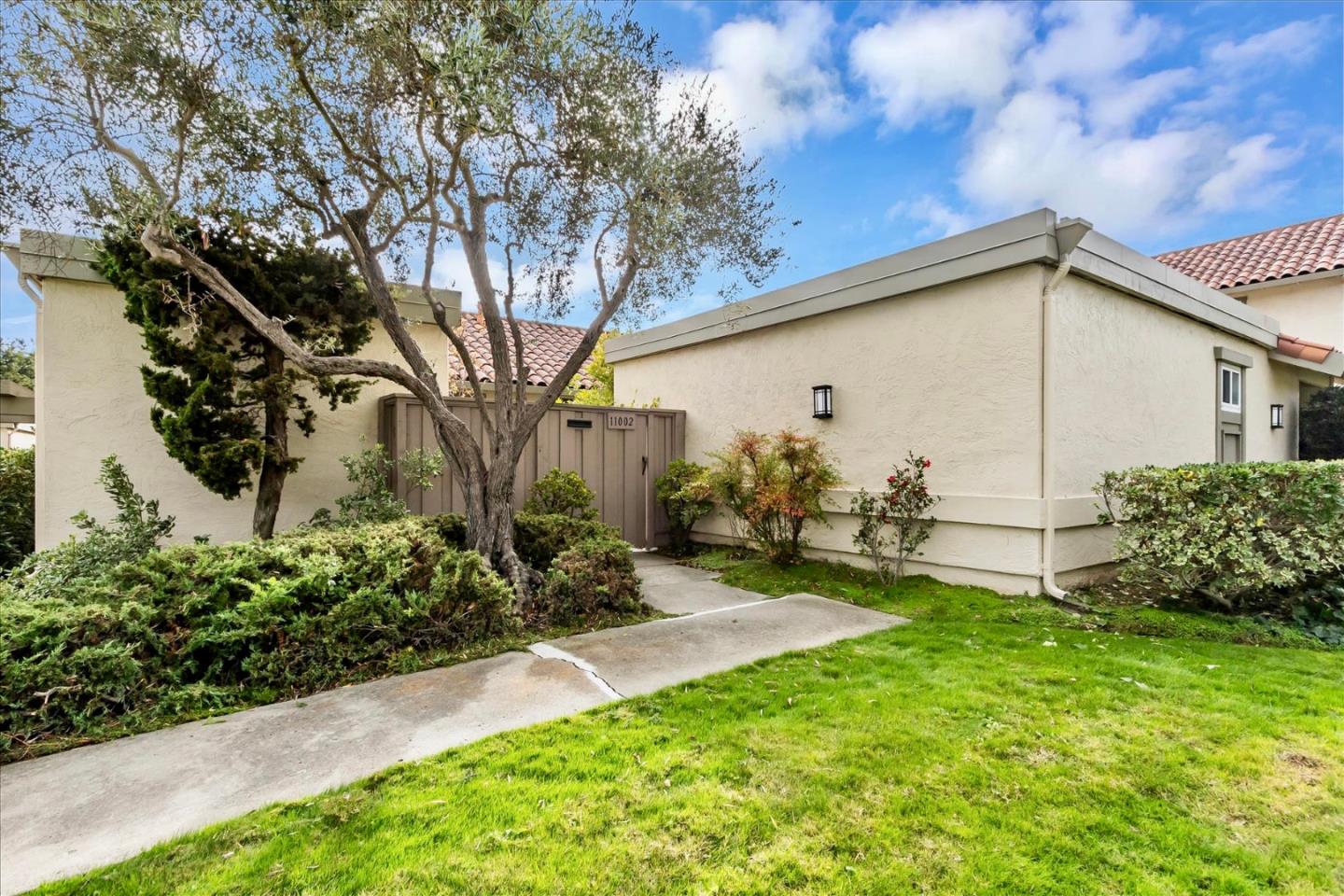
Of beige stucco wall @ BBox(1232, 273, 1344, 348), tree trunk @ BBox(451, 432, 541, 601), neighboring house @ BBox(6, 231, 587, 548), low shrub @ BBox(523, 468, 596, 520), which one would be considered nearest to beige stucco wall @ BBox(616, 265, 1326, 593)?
low shrub @ BBox(523, 468, 596, 520)

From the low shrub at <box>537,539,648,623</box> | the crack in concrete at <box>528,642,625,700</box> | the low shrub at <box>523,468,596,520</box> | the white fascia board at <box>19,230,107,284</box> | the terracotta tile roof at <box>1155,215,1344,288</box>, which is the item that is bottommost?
the crack in concrete at <box>528,642,625,700</box>

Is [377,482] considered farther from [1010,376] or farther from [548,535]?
[1010,376]

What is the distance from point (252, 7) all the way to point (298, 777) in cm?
500

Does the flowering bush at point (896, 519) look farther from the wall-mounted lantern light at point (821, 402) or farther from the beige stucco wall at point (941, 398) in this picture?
the wall-mounted lantern light at point (821, 402)

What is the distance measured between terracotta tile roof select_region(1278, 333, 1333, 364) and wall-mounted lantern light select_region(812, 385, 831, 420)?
7.40 metres

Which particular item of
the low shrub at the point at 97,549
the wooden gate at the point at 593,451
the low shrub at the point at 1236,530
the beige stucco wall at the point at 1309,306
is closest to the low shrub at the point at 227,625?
the low shrub at the point at 97,549

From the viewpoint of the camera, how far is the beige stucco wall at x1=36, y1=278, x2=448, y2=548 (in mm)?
5570

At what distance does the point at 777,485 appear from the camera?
21.9 feet

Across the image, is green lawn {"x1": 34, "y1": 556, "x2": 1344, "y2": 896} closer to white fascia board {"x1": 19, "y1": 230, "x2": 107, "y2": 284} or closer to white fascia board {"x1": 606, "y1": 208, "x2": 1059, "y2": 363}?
white fascia board {"x1": 606, "y1": 208, "x2": 1059, "y2": 363}

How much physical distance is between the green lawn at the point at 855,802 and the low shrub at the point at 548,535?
2451 millimetres

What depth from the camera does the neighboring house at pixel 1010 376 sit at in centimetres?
552

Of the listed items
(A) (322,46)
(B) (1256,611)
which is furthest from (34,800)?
(B) (1256,611)

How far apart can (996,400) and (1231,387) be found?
517cm

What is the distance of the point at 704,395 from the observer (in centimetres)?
905
